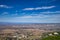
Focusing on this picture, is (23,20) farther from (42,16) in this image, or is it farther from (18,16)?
(42,16)

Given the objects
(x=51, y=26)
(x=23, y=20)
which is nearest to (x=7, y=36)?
(x=23, y=20)

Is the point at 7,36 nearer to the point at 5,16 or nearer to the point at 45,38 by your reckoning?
the point at 5,16

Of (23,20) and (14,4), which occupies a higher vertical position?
(14,4)

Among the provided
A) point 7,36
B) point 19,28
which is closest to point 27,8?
point 19,28

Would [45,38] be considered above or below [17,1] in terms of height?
below

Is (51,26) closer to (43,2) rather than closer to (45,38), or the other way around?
(45,38)

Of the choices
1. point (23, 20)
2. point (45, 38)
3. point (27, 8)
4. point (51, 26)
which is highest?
point (27, 8)

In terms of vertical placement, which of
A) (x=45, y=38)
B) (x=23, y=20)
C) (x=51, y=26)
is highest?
(x=23, y=20)
